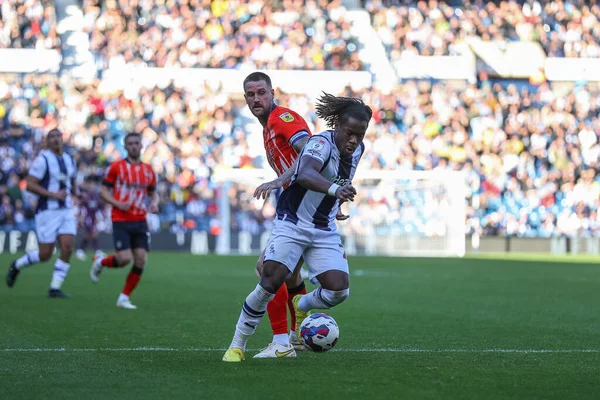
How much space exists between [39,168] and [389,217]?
63.4 ft

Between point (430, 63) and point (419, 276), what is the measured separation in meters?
20.8

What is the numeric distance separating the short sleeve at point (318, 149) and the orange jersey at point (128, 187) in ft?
21.3

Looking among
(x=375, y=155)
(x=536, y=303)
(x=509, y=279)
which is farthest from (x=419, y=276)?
(x=375, y=155)

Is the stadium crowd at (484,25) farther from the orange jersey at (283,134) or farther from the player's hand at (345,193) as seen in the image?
the player's hand at (345,193)

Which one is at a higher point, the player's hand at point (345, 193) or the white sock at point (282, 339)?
the player's hand at point (345, 193)

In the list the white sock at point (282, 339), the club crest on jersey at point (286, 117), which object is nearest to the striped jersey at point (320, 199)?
the club crest on jersey at point (286, 117)

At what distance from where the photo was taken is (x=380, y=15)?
A: 4112 centimetres

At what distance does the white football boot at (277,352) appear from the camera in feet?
25.9

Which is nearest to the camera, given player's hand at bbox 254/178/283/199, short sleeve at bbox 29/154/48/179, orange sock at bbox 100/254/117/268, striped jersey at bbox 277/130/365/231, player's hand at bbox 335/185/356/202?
player's hand at bbox 335/185/356/202

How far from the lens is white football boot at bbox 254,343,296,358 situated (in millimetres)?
7891

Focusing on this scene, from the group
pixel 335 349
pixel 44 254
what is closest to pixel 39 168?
pixel 44 254

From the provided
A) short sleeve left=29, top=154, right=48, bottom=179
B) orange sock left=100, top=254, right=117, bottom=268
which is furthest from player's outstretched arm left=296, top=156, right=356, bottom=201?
short sleeve left=29, top=154, right=48, bottom=179

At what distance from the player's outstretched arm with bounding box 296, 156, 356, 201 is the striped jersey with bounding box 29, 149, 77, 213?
793 centimetres

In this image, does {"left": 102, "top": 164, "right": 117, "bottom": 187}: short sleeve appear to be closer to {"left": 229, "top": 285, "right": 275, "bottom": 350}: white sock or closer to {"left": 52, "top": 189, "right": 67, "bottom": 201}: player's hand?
{"left": 52, "top": 189, "right": 67, "bottom": 201}: player's hand
